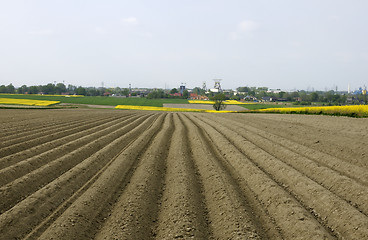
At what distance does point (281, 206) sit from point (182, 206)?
2462 millimetres

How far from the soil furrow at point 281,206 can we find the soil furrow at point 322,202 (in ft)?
1.00

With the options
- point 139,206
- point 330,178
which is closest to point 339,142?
point 330,178

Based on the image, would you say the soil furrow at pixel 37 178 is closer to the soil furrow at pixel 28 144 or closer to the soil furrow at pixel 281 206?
the soil furrow at pixel 28 144

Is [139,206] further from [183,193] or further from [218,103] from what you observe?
[218,103]

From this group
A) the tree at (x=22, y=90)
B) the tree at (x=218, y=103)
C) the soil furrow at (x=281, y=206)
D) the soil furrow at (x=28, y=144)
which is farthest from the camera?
the tree at (x=22, y=90)

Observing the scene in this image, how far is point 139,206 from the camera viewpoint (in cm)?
710

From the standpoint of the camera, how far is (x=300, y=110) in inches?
1363

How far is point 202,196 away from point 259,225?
2024 mm

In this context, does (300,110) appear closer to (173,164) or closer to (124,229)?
(173,164)

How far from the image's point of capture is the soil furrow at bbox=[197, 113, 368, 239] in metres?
5.96

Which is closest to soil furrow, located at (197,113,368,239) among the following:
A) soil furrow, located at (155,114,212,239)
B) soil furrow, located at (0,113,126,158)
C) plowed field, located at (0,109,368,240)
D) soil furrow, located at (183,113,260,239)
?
plowed field, located at (0,109,368,240)

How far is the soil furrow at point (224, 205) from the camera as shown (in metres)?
5.85

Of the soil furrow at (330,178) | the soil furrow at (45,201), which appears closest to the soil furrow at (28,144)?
the soil furrow at (45,201)

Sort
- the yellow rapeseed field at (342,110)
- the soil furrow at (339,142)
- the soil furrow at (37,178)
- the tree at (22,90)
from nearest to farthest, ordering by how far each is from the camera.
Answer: the soil furrow at (37,178) → the soil furrow at (339,142) → the yellow rapeseed field at (342,110) → the tree at (22,90)
